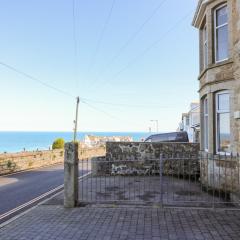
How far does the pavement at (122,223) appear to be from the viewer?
7266mm

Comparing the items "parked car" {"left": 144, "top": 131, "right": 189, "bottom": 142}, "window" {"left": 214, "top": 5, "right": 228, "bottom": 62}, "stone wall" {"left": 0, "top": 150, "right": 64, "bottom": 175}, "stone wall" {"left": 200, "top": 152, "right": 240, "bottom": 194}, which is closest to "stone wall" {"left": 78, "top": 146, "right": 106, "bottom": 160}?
"stone wall" {"left": 0, "top": 150, "right": 64, "bottom": 175}

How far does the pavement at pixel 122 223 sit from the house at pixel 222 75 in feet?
12.1

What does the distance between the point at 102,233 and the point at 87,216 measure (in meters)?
1.51

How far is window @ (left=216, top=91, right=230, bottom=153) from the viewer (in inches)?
496

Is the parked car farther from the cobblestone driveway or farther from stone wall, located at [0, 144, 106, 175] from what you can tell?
the cobblestone driveway

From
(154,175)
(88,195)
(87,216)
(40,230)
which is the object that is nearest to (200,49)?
(154,175)

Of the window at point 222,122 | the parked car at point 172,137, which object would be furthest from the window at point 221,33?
the parked car at point 172,137

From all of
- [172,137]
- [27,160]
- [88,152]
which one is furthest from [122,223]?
[88,152]

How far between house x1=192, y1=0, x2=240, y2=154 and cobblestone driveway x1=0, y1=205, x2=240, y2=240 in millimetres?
3776

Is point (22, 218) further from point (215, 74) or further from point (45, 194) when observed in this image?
point (215, 74)

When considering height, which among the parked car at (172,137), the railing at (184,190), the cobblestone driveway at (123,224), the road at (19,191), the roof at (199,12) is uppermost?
the roof at (199,12)

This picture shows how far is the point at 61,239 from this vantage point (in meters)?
7.10

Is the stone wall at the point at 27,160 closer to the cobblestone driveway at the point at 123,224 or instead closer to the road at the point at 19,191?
the road at the point at 19,191

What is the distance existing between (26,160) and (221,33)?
663 inches
